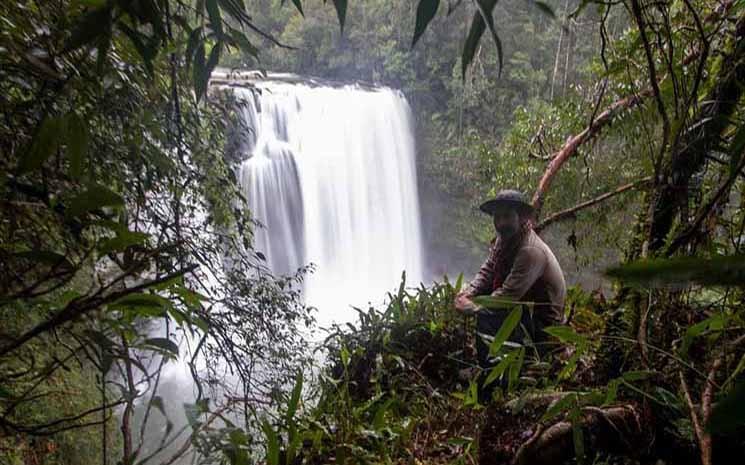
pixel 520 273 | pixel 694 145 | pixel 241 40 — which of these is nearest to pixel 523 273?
pixel 520 273

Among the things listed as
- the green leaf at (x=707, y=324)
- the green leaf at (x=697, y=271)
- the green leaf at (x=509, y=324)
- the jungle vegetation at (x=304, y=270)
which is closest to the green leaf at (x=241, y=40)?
the jungle vegetation at (x=304, y=270)

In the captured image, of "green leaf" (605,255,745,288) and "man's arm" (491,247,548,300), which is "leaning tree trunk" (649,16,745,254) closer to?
"man's arm" (491,247,548,300)

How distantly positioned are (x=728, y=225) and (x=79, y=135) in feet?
4.76

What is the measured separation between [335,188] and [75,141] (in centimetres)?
1005

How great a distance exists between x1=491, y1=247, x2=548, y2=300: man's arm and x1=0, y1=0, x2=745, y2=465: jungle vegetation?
0.36 metres

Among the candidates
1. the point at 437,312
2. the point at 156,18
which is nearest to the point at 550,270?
the point at 437,312

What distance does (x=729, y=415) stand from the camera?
0.86ft

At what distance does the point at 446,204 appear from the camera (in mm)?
13273

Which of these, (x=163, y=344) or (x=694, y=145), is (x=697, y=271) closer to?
(x=163, y=344)

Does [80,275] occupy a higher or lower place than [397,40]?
lower

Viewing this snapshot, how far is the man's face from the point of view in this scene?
8.03ft

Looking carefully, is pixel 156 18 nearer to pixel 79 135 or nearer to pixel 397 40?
pixel 79 135

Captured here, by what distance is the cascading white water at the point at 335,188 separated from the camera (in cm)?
912

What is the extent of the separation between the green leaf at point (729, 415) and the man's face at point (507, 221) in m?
2.24
